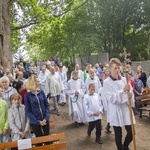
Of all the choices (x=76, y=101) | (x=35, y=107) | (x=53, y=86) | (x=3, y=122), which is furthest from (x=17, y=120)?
(x=53, y=86)

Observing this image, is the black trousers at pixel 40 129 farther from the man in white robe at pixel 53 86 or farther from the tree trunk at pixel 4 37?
the tree trunk at pixel 4 37

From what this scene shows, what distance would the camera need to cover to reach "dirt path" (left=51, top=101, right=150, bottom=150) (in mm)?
6765

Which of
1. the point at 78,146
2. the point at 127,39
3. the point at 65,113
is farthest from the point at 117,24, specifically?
the point at 78,146

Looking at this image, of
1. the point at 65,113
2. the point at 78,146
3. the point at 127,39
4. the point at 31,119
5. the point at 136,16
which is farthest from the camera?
the point at 127,39

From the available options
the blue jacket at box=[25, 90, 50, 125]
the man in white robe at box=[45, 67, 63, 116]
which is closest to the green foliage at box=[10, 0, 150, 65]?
the man in white robe at box=[45, 67, 63, 116]

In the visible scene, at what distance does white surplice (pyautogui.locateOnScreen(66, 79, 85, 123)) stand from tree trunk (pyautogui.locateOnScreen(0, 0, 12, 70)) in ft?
19.7

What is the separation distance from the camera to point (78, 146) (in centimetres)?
689

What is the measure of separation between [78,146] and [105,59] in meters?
16.1

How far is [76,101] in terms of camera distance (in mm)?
8977

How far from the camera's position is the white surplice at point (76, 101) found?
28.7ft

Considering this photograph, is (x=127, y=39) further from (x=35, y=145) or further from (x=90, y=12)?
(x=35, y=145)

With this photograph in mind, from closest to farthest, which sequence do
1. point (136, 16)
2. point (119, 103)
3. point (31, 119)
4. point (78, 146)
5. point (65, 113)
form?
point (119, 103), point (31, 119), point (78, 146), point (65, 113), point (136, 16)

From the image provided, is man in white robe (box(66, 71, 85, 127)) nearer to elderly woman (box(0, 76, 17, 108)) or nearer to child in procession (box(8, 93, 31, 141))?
elderly woman (box(0, 76, 17, 108))

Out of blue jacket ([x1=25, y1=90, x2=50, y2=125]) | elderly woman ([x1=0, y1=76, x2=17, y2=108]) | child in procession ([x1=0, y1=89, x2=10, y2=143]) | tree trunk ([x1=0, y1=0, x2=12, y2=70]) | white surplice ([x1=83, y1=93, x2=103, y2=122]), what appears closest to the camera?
blue jacket ([x1=25, y1=90, x2=50, y2=125])
